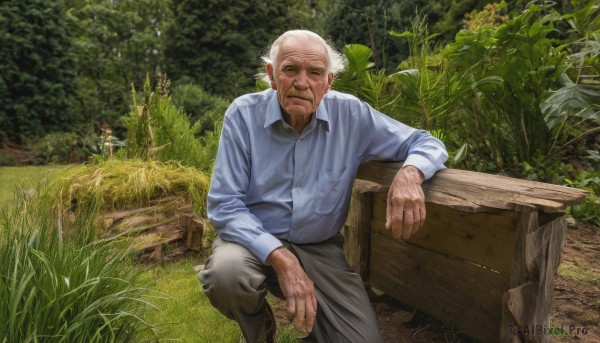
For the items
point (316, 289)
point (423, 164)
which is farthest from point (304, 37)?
point (316, 289)

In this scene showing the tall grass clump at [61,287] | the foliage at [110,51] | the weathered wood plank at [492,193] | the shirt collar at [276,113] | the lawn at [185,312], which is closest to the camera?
the tall grass clump at [61,287]

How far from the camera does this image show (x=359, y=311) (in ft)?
7.07

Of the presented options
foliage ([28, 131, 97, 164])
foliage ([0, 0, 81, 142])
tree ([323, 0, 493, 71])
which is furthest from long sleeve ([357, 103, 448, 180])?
foliage ([0, 0, 81, 142])

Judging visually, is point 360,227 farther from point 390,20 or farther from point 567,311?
point 390,20

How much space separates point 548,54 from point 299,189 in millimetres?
1930

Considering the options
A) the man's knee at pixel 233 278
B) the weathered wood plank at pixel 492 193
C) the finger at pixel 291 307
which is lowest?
the finger at pixel 291 307

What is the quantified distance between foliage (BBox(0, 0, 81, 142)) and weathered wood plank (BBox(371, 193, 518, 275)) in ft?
31.2

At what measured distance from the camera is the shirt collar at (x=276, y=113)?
2156 millimetres

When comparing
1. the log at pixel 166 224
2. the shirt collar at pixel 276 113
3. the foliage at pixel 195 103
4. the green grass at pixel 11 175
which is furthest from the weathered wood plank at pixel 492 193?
the foliage at pixel 195 103

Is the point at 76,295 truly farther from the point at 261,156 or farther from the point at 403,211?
the point at 403,211

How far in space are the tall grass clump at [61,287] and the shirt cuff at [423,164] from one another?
1137 millimetres

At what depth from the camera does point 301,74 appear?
6.81 feet

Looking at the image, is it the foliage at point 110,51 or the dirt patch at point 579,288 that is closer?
the dirt patch at point 579,288

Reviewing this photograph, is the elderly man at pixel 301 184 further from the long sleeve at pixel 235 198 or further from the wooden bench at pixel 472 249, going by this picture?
the wooden bench at pixel 472 249
